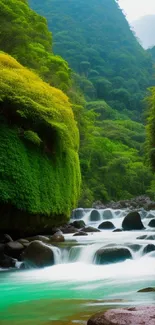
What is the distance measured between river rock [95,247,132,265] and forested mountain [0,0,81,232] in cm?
280

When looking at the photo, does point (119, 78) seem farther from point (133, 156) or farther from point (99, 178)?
point (99, 178)

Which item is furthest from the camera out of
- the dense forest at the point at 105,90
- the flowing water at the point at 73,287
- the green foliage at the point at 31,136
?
the dense forest at the point at 105,90

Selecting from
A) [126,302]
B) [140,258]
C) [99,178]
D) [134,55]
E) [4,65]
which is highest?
[134,55]

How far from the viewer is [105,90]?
244ft

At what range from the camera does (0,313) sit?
6629 millimetres

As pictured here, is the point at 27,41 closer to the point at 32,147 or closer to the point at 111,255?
the point at 32,147

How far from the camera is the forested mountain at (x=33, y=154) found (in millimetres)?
12922

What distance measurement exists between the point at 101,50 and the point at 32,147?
77286 mm

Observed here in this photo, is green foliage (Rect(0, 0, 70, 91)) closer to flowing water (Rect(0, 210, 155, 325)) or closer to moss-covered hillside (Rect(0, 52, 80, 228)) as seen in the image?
moss-covered hillside (Rect(0, 52, 80, 228))

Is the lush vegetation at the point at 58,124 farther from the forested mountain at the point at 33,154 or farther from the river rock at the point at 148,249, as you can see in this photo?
the river rock at the point at 148,249

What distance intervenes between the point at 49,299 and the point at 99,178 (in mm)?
36572

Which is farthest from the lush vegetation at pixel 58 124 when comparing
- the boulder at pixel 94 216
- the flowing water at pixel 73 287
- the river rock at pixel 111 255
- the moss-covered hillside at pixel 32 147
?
the boulder at pixel 94 216

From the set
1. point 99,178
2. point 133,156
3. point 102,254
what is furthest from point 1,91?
point 133,156

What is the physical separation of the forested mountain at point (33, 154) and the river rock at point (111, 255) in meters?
2.80
